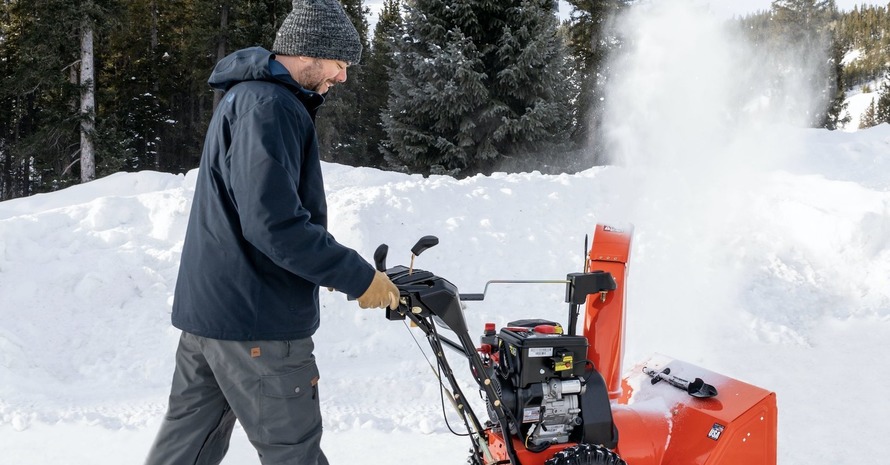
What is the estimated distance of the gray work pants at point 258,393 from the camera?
211cm

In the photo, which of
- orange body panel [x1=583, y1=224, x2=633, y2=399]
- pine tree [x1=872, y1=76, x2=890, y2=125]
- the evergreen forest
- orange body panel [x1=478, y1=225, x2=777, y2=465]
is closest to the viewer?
orange body panel [x1=478, y1=225, x2=777, y2=465]

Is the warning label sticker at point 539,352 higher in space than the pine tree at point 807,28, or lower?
lower

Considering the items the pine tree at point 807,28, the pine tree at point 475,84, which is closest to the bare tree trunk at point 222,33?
the pine tree at point 475,84

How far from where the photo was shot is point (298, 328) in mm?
2158

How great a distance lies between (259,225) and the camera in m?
1.92

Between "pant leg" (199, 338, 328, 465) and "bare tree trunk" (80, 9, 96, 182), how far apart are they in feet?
53.6

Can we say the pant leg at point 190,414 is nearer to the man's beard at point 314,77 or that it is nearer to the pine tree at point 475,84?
the man's beard at point 314,77

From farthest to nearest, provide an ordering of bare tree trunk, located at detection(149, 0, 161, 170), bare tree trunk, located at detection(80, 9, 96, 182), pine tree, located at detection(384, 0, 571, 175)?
1. bare tree trunk, located at detection(149, 0, 161, 170)
2. bare tree trunk, located at detection(80, 9, 96, 182)
3. pine tree, located at detection(384, 0, 571, 175)

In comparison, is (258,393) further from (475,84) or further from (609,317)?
(475,84)

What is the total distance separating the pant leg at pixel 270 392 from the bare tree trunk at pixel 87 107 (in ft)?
53.6

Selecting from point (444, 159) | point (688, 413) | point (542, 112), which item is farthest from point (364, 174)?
point (688, 413)

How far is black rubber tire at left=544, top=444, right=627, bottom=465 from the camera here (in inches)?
98.7

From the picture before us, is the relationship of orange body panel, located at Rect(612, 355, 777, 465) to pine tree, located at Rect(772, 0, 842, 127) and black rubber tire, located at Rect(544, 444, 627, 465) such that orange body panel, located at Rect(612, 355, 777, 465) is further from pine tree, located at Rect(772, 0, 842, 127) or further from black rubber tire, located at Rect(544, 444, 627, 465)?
pine tree, located at Rect(772, 0, 842, 127)

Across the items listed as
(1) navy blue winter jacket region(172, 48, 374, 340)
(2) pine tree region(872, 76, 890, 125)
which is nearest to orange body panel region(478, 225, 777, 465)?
(1) navy blue winter jacket region(172, 48, 374, 340)
